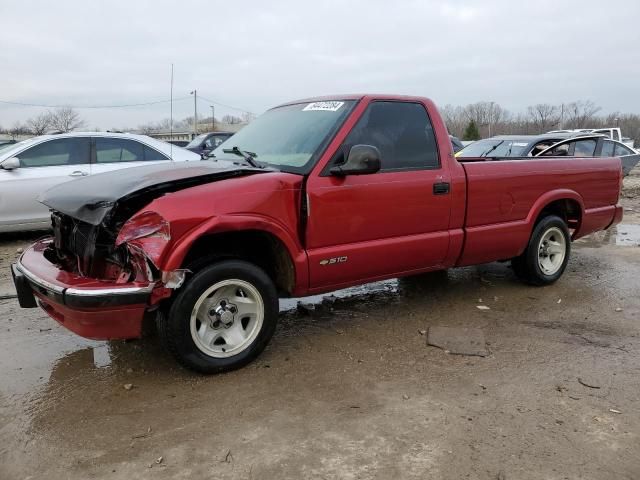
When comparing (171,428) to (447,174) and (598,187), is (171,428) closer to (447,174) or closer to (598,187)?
(447,174)

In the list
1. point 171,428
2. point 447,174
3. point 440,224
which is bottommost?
point 171,428

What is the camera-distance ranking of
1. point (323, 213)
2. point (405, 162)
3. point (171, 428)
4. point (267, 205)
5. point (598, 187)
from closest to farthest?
point (171, 428), point (267, 205), point (323, 213), point (405, 162), point (598, 187)

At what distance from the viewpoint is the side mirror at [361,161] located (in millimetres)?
3713

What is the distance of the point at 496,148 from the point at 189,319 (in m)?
8.45

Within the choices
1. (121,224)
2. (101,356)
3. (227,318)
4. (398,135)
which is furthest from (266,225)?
(101,356)

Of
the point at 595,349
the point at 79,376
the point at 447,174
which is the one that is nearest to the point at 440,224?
the point at 447,174

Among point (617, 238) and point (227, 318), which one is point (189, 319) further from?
point (617, 238)

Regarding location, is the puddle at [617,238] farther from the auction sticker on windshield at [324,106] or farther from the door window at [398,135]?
the auction sticker on windshield at [324,106]

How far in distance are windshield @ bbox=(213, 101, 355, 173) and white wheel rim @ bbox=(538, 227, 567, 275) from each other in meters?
2.85

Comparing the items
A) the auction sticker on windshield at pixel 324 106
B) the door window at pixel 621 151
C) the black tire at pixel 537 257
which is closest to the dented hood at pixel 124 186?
the auction sticker on windshield at pixel 324 106

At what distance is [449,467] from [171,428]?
1.53 m

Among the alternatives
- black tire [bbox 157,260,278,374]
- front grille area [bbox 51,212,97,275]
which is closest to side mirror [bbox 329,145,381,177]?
black tire [bbox 157,260,278,374]

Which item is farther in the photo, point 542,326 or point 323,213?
point 542,326

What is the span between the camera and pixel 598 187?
19.5ft
